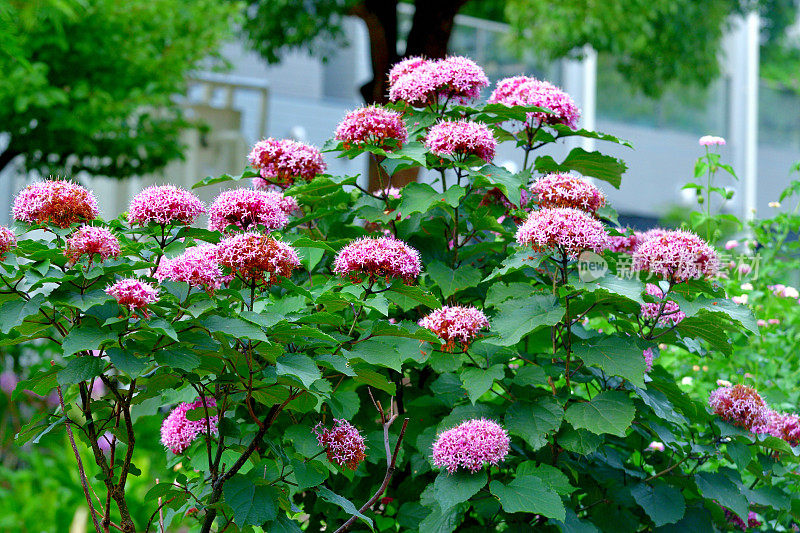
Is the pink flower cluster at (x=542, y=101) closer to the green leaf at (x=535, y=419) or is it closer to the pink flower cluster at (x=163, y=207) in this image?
the green leaf at (x=535, y=419)

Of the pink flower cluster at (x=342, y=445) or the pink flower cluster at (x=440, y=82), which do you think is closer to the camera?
the pink flower cluster at (x=342, y=445)

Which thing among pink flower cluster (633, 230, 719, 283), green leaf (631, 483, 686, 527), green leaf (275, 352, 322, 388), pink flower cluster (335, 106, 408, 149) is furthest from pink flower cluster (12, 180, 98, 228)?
green leaf (631, 483, 686, 527)

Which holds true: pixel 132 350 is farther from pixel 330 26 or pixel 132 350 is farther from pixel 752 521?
pixel 330 26

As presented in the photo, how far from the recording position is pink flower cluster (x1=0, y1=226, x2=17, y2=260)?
1608mm

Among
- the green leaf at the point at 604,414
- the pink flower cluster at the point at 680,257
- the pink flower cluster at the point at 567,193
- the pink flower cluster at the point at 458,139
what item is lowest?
the green leaf at the point at 604,414

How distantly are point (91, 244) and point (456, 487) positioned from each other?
98 cm

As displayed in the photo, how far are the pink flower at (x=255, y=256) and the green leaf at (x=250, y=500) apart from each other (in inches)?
19.1

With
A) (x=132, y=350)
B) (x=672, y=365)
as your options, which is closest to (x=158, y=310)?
(x=132, y=350)

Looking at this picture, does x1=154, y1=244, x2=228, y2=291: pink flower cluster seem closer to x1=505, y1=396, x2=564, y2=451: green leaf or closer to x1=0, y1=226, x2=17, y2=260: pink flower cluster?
x1=0, y1=226, x2=17, y2=260: pink flower cluster

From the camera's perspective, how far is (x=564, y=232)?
6.33ft

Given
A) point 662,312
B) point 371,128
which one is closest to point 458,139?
point 371,128

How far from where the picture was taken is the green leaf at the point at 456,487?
1880 mm

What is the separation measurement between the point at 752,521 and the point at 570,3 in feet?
19.2

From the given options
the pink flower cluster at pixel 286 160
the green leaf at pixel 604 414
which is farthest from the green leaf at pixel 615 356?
the pink flower cluster at pixel 286 160
